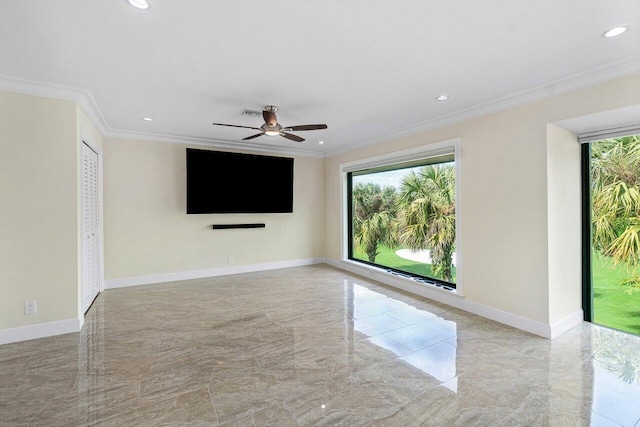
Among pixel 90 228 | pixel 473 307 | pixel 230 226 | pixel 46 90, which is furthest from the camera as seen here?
pixel 230 226

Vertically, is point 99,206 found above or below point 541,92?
below

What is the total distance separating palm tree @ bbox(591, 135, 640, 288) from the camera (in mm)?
3045

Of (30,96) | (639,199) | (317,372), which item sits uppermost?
(30,96)

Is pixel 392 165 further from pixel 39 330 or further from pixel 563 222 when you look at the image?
pixel 39 330

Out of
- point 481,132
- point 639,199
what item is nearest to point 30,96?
point 481,132

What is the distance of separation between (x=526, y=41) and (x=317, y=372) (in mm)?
3013

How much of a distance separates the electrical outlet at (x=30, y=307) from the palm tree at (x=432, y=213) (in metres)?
5.00

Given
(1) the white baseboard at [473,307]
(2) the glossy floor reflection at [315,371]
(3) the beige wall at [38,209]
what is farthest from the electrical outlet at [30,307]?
(1) the white baseboard at [473,307]

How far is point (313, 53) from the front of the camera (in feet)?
7.72

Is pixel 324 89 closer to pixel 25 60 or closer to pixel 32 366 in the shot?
pixel 25 60

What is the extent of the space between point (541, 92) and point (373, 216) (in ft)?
11.3

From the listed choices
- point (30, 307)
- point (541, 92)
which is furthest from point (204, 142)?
point (541, 92)

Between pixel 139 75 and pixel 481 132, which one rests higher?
pixel 139 75

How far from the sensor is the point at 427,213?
4.84m
